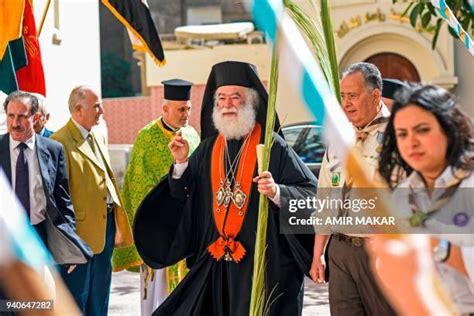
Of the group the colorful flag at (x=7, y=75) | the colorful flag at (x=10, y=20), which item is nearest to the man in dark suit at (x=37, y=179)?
the colorful flag at (x=7, y=75)

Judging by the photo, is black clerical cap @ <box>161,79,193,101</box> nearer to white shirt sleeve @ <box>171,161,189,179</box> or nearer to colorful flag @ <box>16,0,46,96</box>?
colorful flag @ <box>16,0,46,96</box>

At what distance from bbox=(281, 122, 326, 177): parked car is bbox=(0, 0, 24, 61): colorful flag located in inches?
269

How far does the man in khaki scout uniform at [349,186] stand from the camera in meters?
5.26

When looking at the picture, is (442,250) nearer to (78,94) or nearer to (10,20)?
(10,20)

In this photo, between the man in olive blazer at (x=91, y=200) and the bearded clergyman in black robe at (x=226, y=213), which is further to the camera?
the man in olive blazer at (x=91, y=200)

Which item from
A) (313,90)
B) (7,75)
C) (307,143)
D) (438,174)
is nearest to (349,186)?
(438,174)

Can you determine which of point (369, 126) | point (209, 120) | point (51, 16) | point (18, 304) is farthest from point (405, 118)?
point (51, 16)

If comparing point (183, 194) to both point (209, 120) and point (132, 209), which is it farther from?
point (132, 209)

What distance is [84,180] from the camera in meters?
6.93

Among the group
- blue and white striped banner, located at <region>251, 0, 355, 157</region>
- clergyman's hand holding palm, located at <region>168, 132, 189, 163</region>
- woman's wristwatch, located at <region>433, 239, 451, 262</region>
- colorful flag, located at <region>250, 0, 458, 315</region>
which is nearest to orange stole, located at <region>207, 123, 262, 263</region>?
clergyman's hand holding palm, located at <region>168, 132, 189, 163</region>

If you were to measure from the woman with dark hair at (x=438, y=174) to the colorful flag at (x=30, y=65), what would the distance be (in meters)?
4.00

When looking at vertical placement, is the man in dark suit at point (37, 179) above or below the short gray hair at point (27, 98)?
below

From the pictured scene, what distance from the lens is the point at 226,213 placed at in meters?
5.92

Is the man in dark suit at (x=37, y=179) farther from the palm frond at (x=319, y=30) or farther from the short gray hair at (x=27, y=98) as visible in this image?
the palm frond at (x=319, y=30)
